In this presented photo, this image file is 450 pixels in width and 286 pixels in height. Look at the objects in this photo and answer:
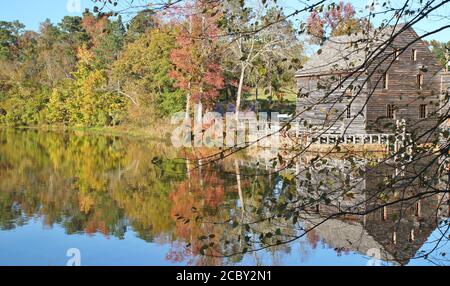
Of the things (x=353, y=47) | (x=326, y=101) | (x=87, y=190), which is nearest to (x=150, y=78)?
(x=87, y=190)

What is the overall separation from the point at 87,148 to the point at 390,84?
15.4 meters

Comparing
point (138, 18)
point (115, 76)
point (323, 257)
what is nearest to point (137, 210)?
point (323, 257)

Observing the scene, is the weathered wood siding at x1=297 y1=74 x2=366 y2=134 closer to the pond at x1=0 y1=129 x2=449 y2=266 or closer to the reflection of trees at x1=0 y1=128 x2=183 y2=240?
the pond at x1=0 y1=129 x2=449 y2=266

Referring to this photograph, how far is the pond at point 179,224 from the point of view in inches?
299

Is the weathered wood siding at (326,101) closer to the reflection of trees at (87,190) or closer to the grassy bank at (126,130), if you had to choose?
the reflection of trees at (87,190)

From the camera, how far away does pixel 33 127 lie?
47.0 m

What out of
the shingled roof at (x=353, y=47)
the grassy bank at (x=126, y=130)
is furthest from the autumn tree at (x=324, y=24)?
the grassy bank at (x=126, y=130)

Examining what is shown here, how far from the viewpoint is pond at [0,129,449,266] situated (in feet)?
24.9

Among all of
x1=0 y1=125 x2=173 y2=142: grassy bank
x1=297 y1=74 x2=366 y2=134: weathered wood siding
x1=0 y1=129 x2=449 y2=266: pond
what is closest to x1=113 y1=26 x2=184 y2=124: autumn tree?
x1=0 y1=125 x2=173 y2=142: grassy bank

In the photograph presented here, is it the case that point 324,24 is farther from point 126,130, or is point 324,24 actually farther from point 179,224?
point 126,130

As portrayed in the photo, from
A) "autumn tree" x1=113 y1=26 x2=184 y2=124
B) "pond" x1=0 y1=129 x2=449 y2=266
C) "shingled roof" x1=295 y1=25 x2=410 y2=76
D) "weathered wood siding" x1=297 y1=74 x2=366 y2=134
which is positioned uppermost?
"autumn tree" x1=113 y1=26 x2=184 y2=124

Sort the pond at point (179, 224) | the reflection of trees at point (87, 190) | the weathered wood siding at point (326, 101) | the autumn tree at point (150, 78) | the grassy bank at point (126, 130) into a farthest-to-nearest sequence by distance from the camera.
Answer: the autumn tree at point (150, 78), the grassy bank at point (126, 130), the reflection of trees at point (87, 190), the pond at point (179, 224), the weathered wood siding at point (326, 101)

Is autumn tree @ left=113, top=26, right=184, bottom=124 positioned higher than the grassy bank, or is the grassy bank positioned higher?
autumn tree @ left=113, top=26, right=184, bottom=124

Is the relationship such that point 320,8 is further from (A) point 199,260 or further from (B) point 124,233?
(B) point 124,233
